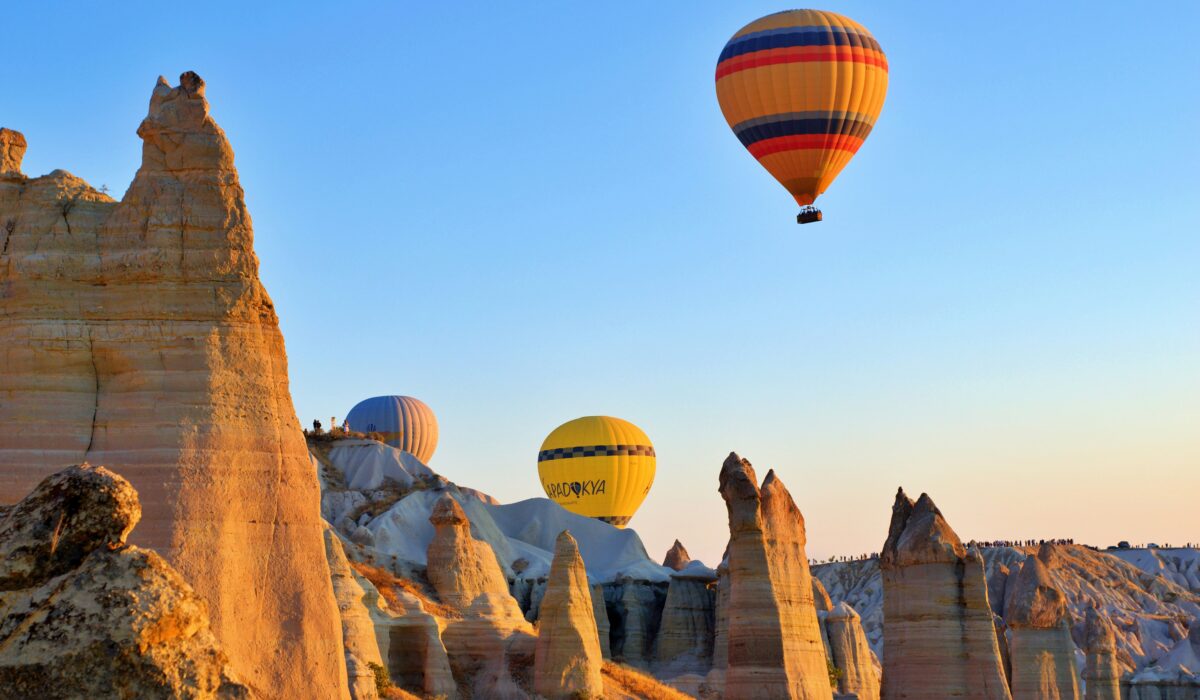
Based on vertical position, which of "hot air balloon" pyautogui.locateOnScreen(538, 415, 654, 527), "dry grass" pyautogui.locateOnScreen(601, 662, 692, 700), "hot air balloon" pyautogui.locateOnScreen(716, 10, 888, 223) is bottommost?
"dry grass" pyautogui.locateOnScreen(601, 662, 692, 700)

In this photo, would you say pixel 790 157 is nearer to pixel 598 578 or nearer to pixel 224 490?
pixel 598 578

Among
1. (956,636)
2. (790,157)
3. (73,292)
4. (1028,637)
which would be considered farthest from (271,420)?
(790,157)

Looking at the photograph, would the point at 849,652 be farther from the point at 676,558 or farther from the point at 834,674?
the point at 676,558

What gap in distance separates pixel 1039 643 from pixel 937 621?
6.41 metres

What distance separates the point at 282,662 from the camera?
14.0m

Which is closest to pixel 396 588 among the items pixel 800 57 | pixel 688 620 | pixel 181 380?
pixel 688 620

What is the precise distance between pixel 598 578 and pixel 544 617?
22328 mm

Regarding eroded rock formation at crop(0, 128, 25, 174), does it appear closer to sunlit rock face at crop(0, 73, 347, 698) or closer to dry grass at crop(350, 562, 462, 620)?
sunlit rock face at crop(0, 73, 347, 698)

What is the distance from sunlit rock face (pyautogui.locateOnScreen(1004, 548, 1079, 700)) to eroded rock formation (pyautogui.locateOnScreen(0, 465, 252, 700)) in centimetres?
3233

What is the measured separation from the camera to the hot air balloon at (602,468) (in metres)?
72.6

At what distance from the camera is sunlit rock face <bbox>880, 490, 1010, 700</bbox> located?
30625 mm

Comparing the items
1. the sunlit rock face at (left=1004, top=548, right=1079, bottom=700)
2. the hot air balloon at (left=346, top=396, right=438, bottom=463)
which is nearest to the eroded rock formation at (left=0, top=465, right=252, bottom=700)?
the sunlit rock face at (left=1004, top=548, right=1079, bottom=700)

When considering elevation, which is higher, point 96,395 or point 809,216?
point 809,216

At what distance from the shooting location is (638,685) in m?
38.1
